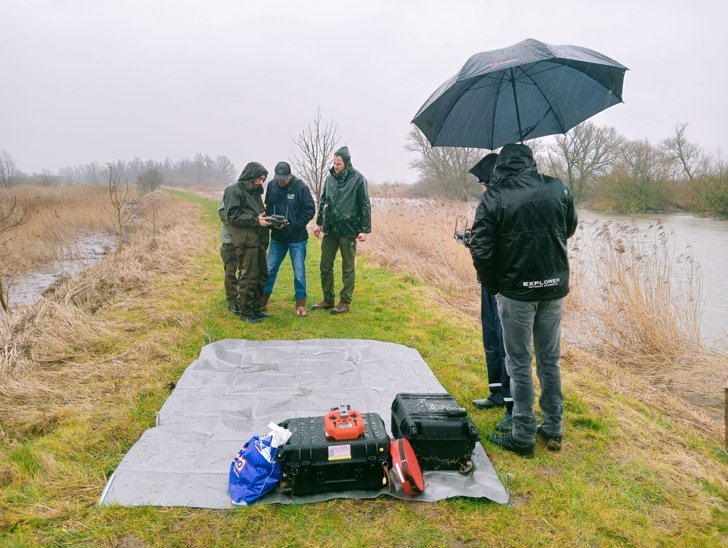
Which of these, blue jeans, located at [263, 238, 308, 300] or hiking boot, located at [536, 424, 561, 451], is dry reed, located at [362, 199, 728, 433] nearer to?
hiking boot, located at [536, 424, 561, 451]

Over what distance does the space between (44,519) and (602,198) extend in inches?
925

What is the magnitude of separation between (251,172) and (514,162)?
130 inches

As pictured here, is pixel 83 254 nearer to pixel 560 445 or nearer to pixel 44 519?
pixel 44 519

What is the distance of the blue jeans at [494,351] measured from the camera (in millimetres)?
3330

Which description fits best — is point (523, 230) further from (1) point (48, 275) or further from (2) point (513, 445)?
(1) point (48, 275)

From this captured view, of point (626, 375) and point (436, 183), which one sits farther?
point (436, 183)

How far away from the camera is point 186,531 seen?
2203 mm

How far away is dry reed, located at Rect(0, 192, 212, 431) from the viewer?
3.38 m

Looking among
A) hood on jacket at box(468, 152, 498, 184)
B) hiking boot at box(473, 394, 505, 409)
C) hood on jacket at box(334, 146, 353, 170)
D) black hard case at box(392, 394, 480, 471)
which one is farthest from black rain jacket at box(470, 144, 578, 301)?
hood on jacket at box(334, 146, 353, 170)

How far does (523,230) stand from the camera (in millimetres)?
2607

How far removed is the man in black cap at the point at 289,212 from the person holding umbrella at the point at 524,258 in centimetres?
301

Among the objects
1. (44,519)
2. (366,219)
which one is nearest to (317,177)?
(366,219)

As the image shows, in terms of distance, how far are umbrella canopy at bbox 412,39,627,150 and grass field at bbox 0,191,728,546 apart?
2.12 metres

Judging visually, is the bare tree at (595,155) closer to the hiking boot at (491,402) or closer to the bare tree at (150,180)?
the hiking boot at (491,402)
